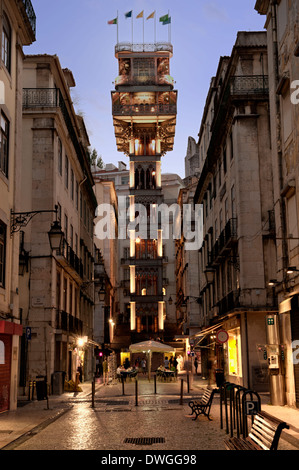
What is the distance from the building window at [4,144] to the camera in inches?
751

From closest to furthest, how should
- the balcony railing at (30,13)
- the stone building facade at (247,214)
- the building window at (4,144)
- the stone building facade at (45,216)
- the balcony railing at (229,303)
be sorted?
the building window at (4,144) < the balcony railing at (30,13) < the stone building facade at (45,216) < the stone building facade at (247,214) < the balcony railing at (229,303)

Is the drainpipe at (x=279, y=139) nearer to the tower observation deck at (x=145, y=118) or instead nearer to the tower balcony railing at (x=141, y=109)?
the tower observation deck at (x=145, y=118)

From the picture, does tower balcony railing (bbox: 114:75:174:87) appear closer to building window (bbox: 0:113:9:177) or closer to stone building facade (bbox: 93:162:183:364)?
stone building facade (bbox: 93:162:183:364)

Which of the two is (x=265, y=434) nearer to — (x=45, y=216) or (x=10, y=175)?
(x=10, y=175)

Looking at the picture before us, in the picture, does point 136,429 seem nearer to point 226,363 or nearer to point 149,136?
point 226,363

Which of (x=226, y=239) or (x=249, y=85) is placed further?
(x=226, y=239)

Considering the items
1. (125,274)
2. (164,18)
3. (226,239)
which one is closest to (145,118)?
(164,18)

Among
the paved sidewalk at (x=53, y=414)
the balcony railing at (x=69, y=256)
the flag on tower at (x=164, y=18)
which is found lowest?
the paved sidewalk at (x=53, y=414)

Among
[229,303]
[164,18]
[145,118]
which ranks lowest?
[229,303]

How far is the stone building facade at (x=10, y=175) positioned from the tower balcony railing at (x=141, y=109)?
55.9 meters

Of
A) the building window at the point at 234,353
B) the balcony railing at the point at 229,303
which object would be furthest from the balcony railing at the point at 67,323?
the building window at the point at 234,353

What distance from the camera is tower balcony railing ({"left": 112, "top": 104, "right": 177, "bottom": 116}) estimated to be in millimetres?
76625

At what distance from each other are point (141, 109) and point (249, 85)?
4717 centimetres

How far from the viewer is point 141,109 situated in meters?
77.0
